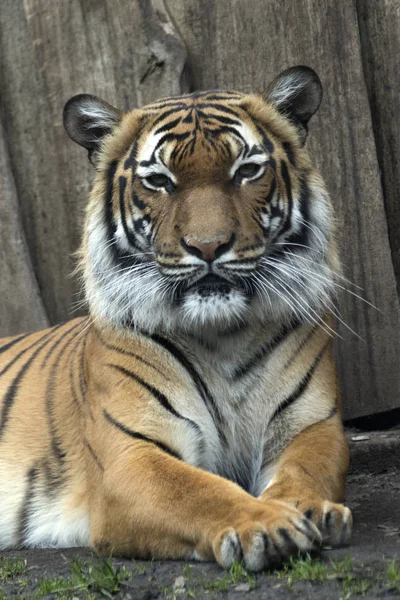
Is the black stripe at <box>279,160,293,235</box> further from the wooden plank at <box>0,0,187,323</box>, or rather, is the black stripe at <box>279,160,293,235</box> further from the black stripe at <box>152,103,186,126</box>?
the wooden plank at <box>0,0,187,323</box>

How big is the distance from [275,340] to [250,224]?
47 cm

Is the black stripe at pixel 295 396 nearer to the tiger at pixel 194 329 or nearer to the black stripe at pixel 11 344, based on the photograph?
the tiger at pixel 194 329

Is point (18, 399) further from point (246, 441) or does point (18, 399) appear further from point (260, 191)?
point (260, 191)

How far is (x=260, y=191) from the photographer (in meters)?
3.42

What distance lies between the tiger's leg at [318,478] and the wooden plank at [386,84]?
4.20 feet

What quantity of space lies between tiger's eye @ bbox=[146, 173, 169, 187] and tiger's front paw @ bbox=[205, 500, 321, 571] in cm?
116

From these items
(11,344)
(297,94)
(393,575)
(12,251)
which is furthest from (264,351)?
(12,251)

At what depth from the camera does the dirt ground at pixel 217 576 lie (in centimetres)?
260

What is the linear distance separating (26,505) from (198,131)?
155 cm

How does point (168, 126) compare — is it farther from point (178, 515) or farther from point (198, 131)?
point (178, 515)

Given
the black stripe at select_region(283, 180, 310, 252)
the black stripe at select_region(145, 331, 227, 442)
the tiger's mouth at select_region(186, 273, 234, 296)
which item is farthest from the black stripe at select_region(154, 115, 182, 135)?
the black stripe at select_region(145, 331, 227, 442)

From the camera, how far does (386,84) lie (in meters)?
4.40

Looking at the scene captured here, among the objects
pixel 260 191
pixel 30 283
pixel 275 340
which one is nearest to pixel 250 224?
pixel 260 191

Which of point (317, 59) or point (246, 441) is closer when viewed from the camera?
point (246, 441)
